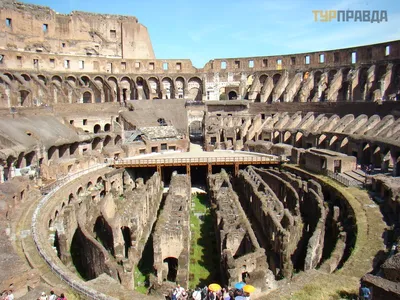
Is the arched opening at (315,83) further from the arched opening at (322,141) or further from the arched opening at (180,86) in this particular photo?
the arched opening at (180,86)

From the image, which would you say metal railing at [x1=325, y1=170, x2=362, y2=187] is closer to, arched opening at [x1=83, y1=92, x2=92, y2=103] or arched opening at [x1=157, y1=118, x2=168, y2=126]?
arched opening at [x1=157, y1=118, x2=168, y2=126]

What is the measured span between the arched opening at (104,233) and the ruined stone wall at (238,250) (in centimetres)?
521

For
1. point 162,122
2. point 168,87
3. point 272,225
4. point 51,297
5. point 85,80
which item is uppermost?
point 85,80

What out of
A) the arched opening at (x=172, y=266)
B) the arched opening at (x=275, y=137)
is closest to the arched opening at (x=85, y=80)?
the arched opening at (x=275, y=137)

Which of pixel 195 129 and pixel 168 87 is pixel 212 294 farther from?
pixel 168 87

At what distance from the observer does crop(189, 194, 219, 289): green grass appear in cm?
1688

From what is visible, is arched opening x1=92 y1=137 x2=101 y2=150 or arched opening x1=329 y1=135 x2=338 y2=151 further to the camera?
arched opening x1=92 y1=137 x2=101 y2=150

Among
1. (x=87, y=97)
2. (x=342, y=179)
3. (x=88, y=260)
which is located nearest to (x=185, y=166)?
(x=342, y=179)

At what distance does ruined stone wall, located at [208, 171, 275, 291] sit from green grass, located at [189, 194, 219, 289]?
97cm

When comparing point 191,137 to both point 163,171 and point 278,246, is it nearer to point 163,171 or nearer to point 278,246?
point 163,171

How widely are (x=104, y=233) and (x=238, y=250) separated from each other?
769cm

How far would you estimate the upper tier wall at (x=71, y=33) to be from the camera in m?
48.6

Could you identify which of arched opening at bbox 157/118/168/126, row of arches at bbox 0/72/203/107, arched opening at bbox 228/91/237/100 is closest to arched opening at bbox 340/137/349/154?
arched opening at bbox 157/118/168/126

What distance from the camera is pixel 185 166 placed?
3584 centimetres
